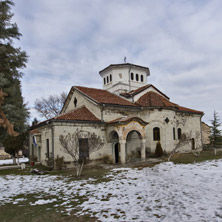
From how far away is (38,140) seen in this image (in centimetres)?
1847

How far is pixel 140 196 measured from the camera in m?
7.33

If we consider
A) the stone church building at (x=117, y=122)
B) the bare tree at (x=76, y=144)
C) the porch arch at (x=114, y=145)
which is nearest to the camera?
Answer: the bare tree at (x=76, y=144)

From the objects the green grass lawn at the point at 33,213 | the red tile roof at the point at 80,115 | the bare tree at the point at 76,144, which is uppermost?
the red tile roof at the point at 80,115

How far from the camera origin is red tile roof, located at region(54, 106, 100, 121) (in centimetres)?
1592

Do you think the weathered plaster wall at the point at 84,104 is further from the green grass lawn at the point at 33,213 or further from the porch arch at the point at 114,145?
the green grass lawn at the point at 33,213

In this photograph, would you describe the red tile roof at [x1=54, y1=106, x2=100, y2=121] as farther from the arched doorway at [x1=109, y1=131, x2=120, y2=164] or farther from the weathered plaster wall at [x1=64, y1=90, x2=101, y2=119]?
the arched doorway at [x1=109, y1=131, x2=120, y2=164]

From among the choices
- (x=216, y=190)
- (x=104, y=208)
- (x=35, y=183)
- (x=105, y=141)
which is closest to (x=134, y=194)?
(x=104, y=208)

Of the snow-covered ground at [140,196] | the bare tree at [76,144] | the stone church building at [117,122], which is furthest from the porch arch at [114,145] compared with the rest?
the snow-covered ground at [140,196]

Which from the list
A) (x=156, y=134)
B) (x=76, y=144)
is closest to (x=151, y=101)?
(x=156, y=134)

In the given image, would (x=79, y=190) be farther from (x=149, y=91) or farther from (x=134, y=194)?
(x=149, y=91)

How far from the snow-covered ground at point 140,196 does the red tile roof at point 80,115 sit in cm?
621

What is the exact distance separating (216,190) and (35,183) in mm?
8956

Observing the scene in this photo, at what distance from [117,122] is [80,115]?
3.42m

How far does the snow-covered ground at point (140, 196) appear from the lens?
18.3 ft
